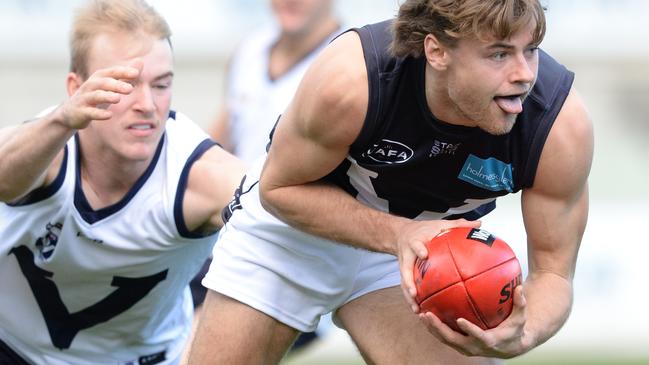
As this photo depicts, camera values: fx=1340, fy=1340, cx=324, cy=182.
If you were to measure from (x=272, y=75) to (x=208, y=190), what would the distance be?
385cm

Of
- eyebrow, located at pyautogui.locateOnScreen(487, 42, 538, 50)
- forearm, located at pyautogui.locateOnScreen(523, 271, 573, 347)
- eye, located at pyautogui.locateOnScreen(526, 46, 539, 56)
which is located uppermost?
eyebrow, located at pyautogui.locateOnScreen(487, 42, 538, 50)

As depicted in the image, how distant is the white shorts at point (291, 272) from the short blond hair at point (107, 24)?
0.98 m

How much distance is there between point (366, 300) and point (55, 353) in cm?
165

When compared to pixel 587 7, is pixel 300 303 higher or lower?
higher

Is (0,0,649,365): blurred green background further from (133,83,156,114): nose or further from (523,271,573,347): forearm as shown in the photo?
(523,271,573,347): forearm

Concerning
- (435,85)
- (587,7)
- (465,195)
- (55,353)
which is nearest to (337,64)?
(435,85)

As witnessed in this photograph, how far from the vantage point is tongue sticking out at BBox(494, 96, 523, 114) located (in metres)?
4.76

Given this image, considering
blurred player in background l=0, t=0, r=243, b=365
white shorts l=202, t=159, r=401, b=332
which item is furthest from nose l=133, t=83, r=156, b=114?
white shorts l=202, t=159, r=401, b=332

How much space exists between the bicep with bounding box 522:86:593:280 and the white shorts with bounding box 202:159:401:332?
0.73 metres

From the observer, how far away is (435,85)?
4980 millimetres

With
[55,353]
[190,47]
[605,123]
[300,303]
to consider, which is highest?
[300,303]

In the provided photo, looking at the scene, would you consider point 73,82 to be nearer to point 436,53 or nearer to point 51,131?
point 51,131

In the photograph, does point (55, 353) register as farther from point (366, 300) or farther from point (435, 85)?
point (435, 85)

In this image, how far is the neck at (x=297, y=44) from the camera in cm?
938
